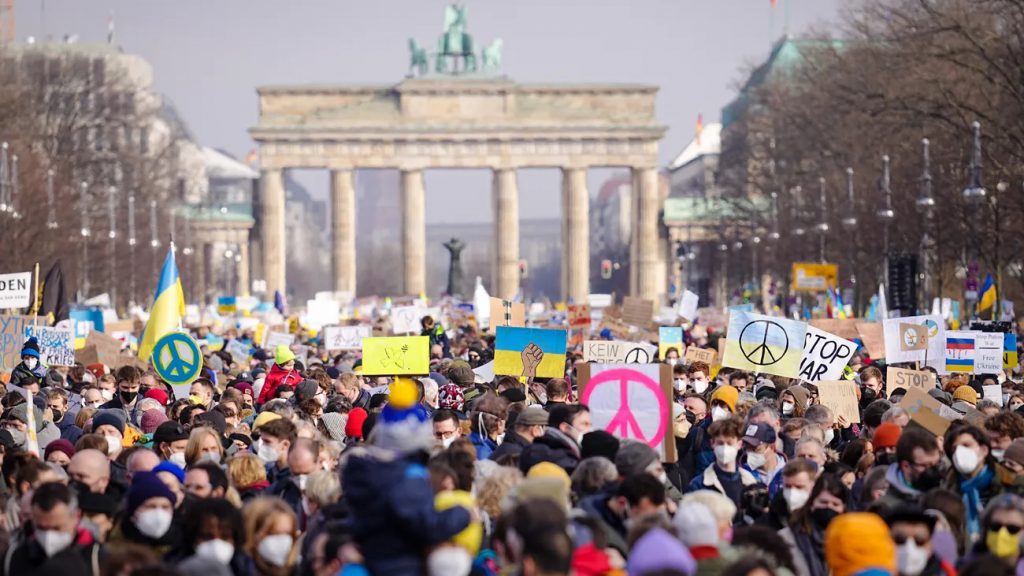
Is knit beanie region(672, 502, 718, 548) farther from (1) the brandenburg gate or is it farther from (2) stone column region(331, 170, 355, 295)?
(2) stone column region(331, 170, 355, 295)

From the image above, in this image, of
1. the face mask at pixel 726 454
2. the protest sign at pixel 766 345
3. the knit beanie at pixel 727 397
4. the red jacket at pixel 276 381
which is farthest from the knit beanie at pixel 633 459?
the red jacket at pixel 276 381

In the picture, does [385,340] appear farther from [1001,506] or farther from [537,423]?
[1001,506]

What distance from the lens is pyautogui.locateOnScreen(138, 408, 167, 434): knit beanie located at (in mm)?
17609

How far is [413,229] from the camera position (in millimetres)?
133250

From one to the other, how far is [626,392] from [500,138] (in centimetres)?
11882

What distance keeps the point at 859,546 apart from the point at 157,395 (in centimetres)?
1191

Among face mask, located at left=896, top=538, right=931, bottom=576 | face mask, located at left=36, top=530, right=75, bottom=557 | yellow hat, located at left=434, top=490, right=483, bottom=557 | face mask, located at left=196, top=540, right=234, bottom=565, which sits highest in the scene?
yellow hat, located at left=434, top=490, right=483, bottom=557

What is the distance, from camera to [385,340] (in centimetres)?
2200

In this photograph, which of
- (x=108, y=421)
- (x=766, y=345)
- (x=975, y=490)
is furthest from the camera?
(x=766, y=345)

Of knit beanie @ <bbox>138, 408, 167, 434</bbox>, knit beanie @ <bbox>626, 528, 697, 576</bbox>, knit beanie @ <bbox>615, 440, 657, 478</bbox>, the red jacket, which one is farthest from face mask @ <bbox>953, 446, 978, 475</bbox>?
the red jacket

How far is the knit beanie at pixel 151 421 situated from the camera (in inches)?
693

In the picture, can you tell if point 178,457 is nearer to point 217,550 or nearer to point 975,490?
point 217,550

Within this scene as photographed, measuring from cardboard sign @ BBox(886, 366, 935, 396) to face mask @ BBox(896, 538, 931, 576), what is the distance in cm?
988

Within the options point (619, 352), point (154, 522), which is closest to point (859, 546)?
point (154, 522)
